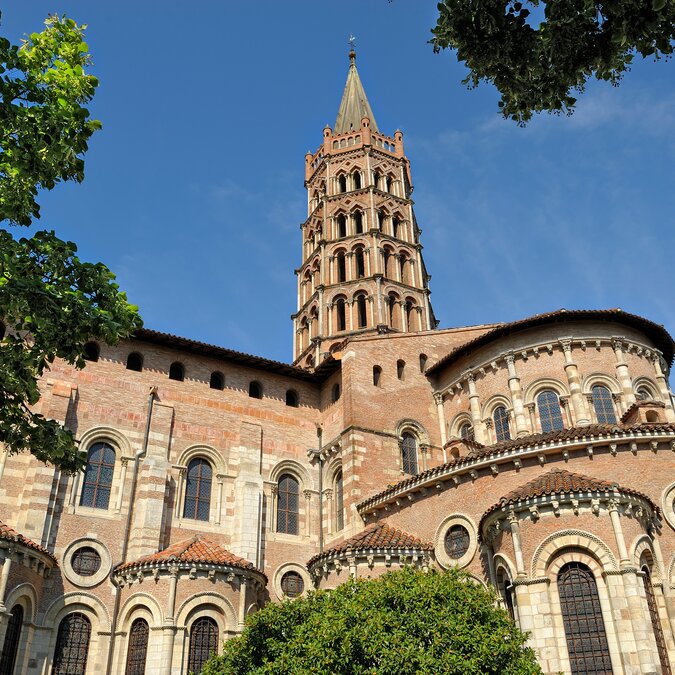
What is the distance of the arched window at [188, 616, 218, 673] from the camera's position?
2336 centimetres

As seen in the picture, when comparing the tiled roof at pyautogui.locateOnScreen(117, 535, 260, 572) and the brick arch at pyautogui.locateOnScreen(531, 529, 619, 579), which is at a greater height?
the tiled roof at pyautogui.locateOnScreen(117, 535, 260, 572)

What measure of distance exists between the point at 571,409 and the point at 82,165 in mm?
20530

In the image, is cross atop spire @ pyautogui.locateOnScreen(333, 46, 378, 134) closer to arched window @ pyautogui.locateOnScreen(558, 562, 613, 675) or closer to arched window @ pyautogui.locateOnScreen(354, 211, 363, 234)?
arched window @ pyautogui.locateOnScreen(354, 211, 363, 234)

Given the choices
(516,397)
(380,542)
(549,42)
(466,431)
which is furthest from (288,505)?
(549,42)

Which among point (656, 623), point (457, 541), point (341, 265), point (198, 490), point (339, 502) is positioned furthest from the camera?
point (341, 265)

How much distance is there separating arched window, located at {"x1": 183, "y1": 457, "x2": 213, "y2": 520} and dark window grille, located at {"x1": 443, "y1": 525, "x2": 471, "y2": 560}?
388 inches

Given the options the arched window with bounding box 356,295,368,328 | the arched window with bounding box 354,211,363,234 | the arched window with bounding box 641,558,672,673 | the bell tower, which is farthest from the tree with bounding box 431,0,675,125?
the arched window with bounding box 354,211,363,234

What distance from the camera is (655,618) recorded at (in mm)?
19125

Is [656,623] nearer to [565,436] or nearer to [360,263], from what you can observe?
[565,436]

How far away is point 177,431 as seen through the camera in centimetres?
2919

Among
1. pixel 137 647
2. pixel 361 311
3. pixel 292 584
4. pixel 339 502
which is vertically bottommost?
pixel 137 647

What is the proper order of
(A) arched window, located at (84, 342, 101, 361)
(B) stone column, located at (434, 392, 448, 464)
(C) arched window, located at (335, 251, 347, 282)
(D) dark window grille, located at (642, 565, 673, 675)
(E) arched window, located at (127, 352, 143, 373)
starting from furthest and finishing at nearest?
(C) arched window, located at (335, 251, 347, 282)
(B) stone column, located at (434, 392, 448, 464)
(E) arched window, located at (127, 352, 143, 373)
(A) arched window, located at (84, 342, 101, 361)
(D) dark window grille, located at (642, 565, 673, 675)

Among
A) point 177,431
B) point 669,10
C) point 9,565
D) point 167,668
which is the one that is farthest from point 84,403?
point 669,10

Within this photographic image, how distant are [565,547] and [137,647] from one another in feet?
46.7
